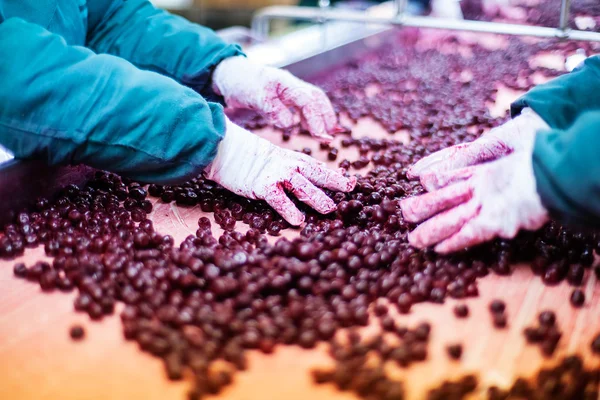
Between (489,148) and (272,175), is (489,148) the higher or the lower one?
the higher one

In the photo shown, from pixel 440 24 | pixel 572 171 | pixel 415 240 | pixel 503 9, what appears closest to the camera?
pixel 572 171

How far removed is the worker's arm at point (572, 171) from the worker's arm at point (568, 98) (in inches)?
16.1

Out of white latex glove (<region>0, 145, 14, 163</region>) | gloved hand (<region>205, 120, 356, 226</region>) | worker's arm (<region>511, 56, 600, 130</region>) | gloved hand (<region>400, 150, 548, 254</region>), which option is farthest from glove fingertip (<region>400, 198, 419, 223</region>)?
white latex glove (<region>0, 145, 14, 163</region>)

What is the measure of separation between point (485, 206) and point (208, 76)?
4.28 feet

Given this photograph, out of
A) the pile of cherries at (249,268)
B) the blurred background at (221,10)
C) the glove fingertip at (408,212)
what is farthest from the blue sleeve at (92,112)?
the blurred background at (221,10)

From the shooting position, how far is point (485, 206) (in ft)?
4.59

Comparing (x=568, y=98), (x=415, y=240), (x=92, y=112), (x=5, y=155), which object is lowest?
(x=5, y=155)

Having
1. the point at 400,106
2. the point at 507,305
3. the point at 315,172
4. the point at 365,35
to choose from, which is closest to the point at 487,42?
the point at 365,35

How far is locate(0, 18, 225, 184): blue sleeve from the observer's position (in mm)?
1556

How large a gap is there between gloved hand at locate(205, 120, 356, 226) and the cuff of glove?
50 cm

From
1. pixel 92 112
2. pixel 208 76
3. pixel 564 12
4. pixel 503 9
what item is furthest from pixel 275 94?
pixel 503 9

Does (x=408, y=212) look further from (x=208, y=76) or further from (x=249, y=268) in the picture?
(x=208, y=76)

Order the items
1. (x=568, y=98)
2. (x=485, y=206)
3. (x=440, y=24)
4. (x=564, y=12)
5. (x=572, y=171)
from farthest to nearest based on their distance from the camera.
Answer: (x=440, y=24), (x=564, y=12), (x=568, y=98), (x=485, y=206), (x=572, y=171)

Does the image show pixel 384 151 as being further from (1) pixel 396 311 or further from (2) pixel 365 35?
(2) pixel 365 35
